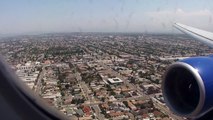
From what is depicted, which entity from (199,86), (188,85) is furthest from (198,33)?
(199,86)

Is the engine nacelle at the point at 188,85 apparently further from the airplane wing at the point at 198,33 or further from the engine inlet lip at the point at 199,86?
the airplane wing at the point at 198,33

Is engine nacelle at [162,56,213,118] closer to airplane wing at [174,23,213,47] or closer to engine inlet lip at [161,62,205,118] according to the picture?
engine inlet lip at [161,62,205,118]

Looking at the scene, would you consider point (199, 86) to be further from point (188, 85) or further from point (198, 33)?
point (198, 33)

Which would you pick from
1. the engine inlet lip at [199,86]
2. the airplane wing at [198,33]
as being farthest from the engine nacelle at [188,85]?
the airplane wing at [198,33]

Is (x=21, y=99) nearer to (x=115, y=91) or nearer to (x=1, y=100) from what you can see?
(x=1, y=100)

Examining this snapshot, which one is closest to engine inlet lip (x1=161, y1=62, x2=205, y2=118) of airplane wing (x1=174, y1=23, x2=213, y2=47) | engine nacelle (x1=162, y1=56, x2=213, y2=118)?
engine nacelle (x1=162, y1=56, x2=213, y2=118)
